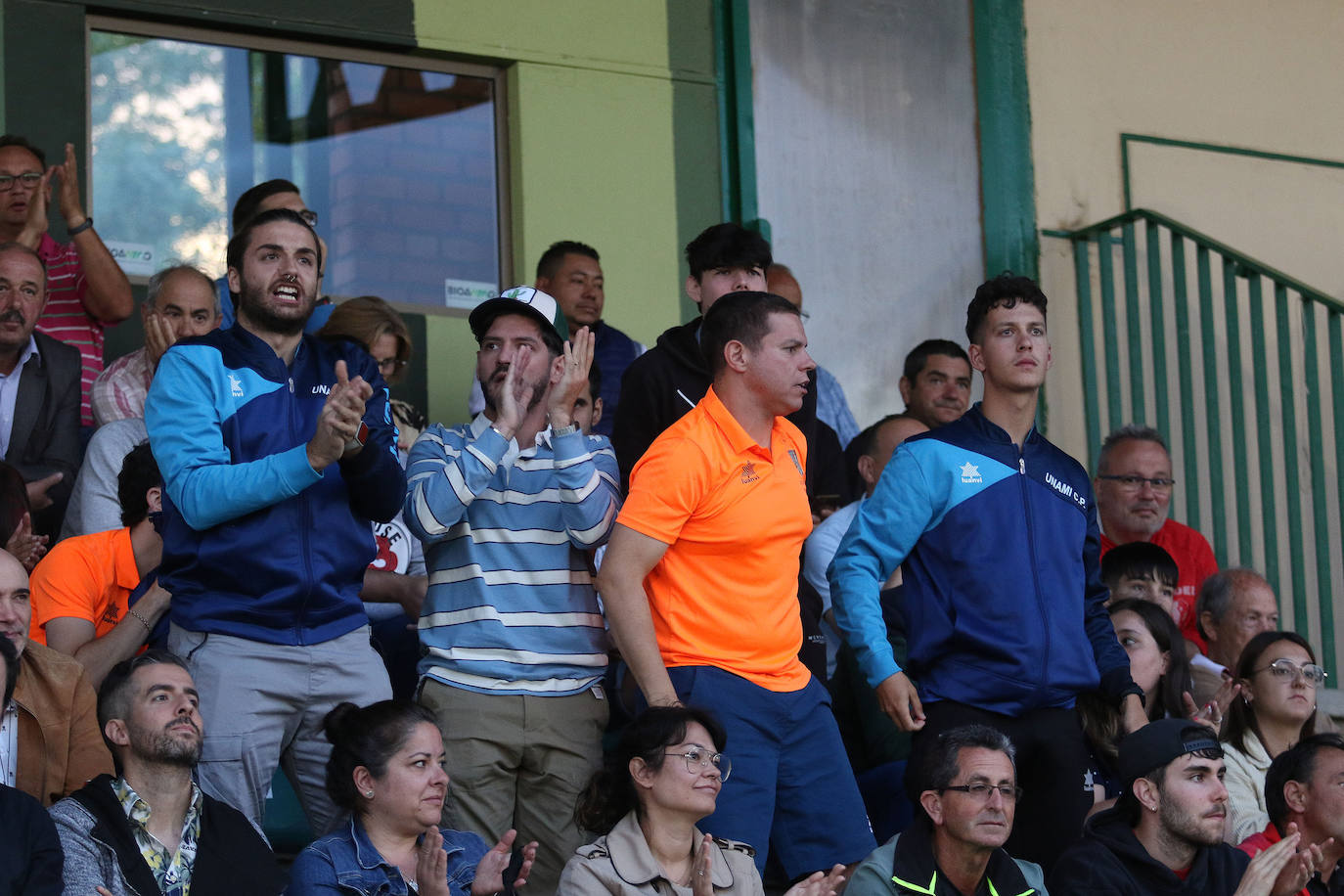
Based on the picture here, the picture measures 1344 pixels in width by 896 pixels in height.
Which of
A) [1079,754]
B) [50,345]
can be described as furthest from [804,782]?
[50,345]

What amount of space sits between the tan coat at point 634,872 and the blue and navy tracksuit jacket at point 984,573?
64 cm

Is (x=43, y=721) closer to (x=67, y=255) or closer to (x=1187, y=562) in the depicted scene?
(x=67, y=255)

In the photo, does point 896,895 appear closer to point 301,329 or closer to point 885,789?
point 885,789

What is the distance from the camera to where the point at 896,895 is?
4.48 m

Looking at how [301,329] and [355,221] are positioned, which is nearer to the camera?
[301,329]

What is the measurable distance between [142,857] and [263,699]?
46 cm

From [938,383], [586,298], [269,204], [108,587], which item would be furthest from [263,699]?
[938,383]

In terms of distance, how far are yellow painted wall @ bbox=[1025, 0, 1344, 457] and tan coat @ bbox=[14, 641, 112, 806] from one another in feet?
17.8

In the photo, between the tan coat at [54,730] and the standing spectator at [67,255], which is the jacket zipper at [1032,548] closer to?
the tan coat at [54,730]

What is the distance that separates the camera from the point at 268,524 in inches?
170

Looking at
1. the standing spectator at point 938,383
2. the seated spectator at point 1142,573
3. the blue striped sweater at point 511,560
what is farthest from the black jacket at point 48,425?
the seated spectator at point 1142,573

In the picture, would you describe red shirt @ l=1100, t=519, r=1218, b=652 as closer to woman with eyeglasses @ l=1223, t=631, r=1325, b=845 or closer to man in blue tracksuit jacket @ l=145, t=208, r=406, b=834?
woman with eyeglasses @ l=1223, t=631, r=1325, b=845

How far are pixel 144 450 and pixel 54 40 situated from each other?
7.87 ft

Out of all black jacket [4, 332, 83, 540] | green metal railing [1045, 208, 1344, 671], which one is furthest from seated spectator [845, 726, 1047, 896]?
green metal railing [1045, 208, 1344, 671]
